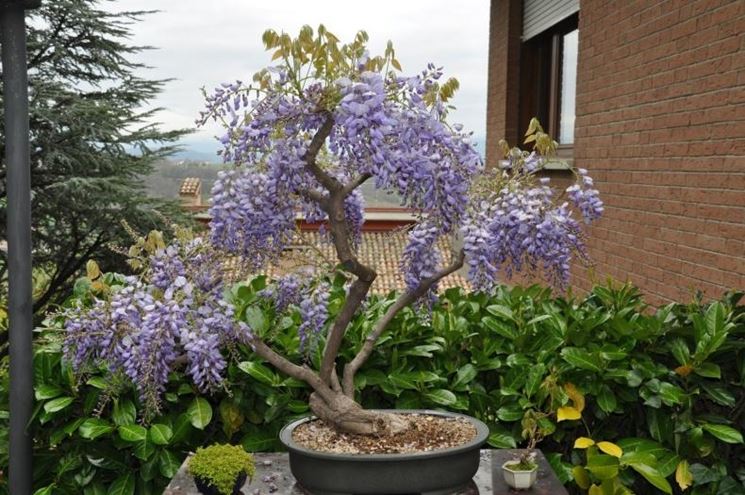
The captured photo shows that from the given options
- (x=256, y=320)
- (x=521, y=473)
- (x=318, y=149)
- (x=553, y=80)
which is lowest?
(x=521, y=473)

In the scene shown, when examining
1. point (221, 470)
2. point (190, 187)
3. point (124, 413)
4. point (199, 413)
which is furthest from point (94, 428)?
point (190, 187)

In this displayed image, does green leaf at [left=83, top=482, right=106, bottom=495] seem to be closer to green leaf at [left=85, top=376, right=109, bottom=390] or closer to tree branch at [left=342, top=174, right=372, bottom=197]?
green leaf at [left=85, top=376, right=109, bottom=390]

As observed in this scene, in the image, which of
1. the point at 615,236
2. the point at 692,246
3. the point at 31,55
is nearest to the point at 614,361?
the point at 692,246

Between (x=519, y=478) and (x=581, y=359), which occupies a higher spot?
(x=581, y=359)

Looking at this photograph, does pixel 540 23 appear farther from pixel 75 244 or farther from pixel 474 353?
pixel 75 244

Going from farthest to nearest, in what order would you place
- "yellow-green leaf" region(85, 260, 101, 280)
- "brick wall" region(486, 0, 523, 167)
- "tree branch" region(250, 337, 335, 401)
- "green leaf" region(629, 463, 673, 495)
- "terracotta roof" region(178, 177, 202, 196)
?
"terracotta roof" region(178, 177, 202, 196) < "brick wall" region(486, 0, 523, 167) < "yellow-green leaf" region(85, 260, 101, 280) < "green leaf" region(629, 463, 673, 495) < "tree branch" region(250, 337, 335, 401)

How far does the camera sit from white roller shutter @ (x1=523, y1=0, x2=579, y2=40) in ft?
26.7

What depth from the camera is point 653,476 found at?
3.10 m

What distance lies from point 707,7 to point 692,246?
4.71 feet

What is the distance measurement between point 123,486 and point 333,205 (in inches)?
57.4

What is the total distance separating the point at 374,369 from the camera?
133 inches

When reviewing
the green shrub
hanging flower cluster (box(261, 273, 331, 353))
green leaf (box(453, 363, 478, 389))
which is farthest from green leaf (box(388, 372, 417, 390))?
hanging flower cluster (box(261, 273, 331, 353))

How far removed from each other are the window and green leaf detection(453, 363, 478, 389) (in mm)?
4908

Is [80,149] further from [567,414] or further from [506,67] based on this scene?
[567,414]
